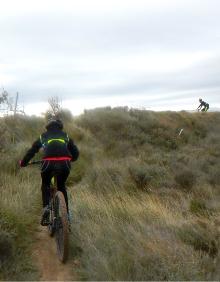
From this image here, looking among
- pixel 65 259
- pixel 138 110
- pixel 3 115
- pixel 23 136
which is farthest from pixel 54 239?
pixel 138 110

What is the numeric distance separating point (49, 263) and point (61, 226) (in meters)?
0.55

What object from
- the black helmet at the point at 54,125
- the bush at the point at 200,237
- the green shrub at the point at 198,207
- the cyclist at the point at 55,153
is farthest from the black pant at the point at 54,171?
the green shrub at the point at 198,207

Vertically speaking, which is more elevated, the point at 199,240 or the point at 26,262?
the point at 199,240

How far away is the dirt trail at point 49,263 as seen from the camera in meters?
6.26

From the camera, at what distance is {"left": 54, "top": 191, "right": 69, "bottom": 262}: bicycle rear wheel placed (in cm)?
643

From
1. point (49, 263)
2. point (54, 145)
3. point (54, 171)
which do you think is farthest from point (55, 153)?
point (49, 263)

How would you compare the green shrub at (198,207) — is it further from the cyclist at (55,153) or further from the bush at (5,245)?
the bush at (5,245)

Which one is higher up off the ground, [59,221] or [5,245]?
[59,221]

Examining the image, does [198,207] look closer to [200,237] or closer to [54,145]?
[200,237]

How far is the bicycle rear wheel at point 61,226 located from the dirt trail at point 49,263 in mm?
121

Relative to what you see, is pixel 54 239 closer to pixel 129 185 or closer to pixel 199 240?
pixel 199 240

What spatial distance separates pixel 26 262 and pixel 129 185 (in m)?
6.36

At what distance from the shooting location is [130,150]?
2258 centimetres

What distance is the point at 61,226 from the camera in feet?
21.9
